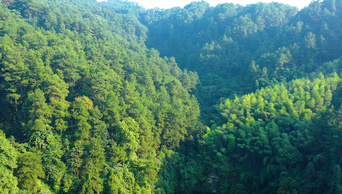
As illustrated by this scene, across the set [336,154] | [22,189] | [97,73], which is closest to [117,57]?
[97,73]

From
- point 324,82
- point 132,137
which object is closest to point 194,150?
point 132,137

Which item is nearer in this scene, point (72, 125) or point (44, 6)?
point (72, 125)

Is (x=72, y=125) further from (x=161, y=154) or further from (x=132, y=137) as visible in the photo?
(x=161, y=154)

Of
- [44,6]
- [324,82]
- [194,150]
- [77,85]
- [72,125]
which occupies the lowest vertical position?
[72,125]

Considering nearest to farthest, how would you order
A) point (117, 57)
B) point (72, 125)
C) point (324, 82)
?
point (72, 125) → point (324, 82) → point (117, 57)

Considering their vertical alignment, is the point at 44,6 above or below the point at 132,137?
above

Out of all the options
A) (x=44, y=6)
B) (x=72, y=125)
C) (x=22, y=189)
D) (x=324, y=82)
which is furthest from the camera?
(x=44, y=6)
